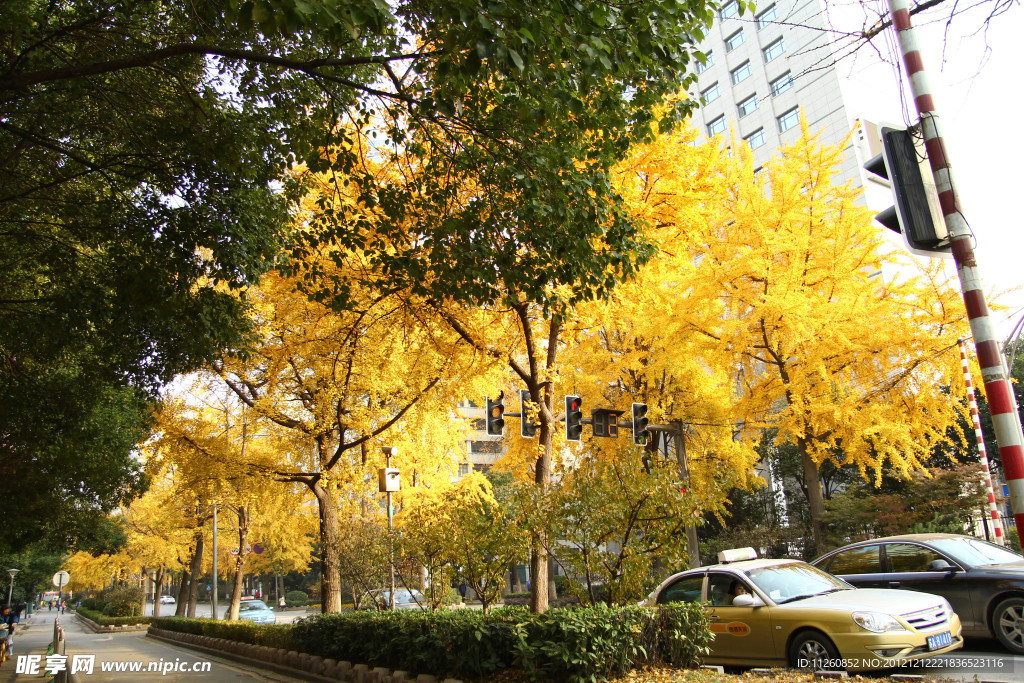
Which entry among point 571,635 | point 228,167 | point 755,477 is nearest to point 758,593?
point 571,635

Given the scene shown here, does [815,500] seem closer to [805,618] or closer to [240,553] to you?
[805,618]

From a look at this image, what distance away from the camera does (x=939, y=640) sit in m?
6.84

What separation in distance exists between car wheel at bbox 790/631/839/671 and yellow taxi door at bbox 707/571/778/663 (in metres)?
0.29

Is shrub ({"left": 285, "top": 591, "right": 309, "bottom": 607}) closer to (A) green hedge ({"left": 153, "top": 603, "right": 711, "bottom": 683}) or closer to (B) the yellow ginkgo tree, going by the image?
(B) the yellow ginkgo tree

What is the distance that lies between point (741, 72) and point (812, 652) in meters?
40.7

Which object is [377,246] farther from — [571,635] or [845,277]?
[845,277]

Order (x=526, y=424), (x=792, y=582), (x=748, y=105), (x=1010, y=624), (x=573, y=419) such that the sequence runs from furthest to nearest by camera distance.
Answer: (x=748, y=105) → (x=573, y=419) → (x=526, y=424) → (x=792, y=582) → (x=1010, y=624)

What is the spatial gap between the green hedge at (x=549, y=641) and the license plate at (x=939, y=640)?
7.06 feet

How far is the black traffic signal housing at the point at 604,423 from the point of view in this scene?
46.0 feet

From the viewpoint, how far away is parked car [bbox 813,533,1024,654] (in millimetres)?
7680

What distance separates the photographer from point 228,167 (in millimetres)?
7895

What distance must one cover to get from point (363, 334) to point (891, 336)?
35.9 feet

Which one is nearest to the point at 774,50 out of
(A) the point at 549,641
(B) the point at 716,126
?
(B) the point at 716,126

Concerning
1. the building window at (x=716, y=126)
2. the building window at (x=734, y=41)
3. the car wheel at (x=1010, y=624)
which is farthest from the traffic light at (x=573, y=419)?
the building window at (x=734, y=41)
